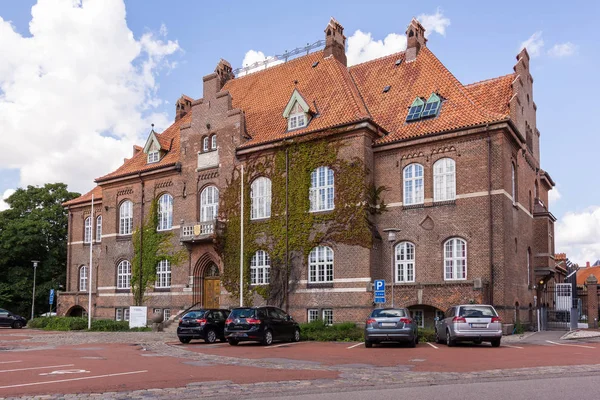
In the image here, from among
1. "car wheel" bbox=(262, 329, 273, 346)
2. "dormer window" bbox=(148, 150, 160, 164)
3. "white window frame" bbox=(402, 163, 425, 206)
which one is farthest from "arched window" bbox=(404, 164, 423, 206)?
"dormer window" bbox=(148, 150, 160, 164)

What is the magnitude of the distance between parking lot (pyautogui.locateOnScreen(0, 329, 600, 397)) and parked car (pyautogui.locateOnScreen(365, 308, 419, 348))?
0.37 meters

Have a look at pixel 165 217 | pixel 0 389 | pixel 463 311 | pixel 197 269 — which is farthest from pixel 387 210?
pixel 0 389

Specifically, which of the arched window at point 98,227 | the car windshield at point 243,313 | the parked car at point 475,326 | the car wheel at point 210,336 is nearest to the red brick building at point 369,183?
the arched window at point 98,227

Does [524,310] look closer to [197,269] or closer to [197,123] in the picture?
[197,269]

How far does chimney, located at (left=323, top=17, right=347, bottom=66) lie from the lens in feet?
124

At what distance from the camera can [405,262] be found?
30641 millimetres

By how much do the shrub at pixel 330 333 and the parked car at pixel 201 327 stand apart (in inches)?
143

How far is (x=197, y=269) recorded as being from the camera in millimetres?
37188

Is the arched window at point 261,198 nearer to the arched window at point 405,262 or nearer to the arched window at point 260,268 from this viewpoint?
the arched window at point 260,268

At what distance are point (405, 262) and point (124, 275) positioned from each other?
20.0 m

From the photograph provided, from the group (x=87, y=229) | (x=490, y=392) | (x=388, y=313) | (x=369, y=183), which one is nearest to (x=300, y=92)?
(x=369, y=183)

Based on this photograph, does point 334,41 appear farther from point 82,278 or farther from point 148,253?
point 82,278

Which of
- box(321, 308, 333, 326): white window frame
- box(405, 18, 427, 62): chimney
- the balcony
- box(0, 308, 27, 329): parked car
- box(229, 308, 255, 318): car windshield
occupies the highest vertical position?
box(405, 18, 427, 62): chimney

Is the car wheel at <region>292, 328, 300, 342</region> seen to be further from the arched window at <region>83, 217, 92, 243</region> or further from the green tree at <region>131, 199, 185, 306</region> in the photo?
the arched window at <region>83, 217, 92, 243</region>
